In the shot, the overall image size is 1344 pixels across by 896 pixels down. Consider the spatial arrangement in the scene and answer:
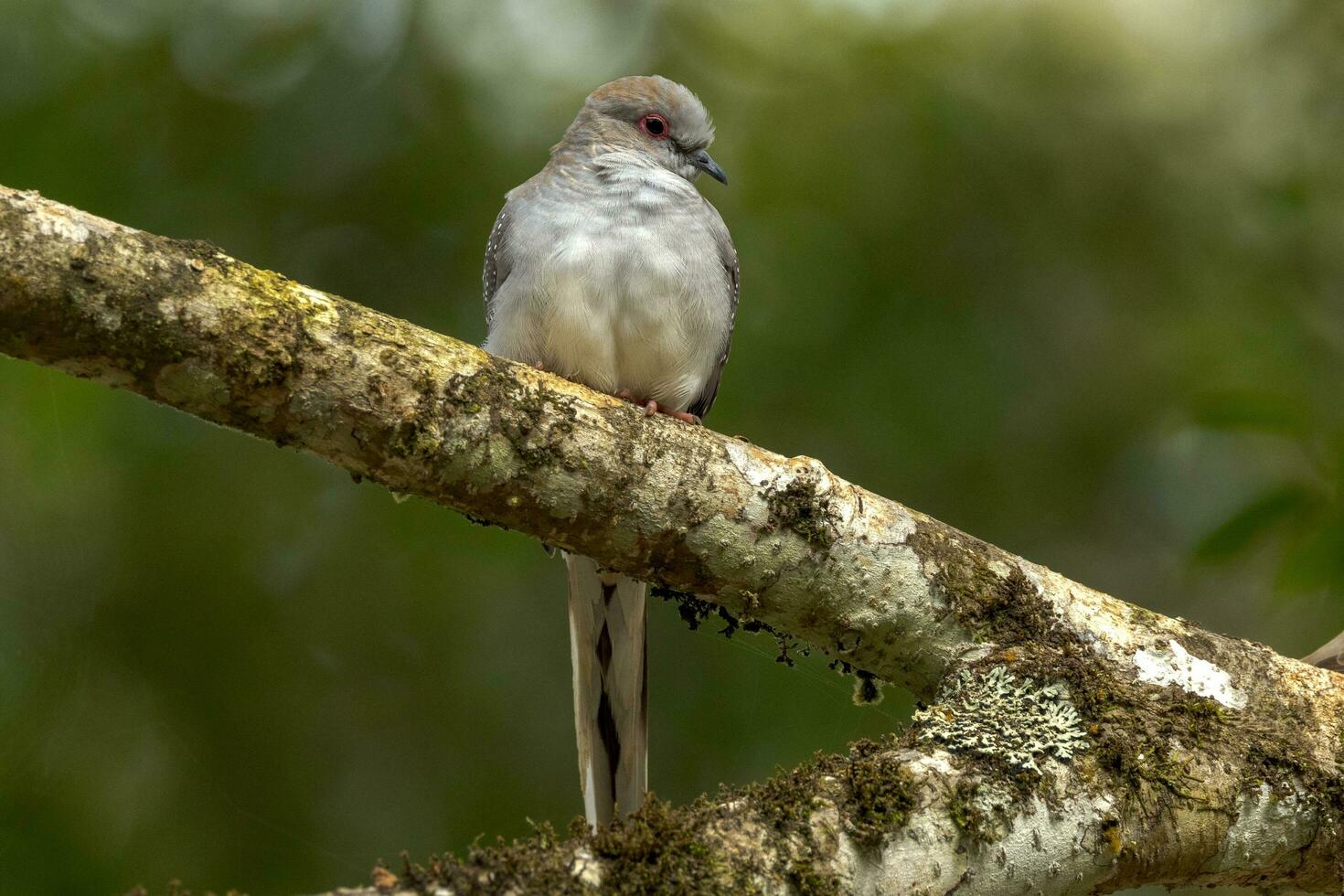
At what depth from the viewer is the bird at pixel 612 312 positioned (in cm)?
407

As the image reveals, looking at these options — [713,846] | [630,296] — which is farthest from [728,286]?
[713,846]

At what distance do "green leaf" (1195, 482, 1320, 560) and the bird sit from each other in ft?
4.99

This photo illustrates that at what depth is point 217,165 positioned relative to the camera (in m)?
5.64

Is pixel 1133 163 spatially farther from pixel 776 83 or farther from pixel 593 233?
pixel 593 233

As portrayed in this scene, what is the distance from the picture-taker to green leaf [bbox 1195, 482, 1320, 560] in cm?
339

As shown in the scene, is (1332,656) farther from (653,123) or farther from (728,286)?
(653,123)

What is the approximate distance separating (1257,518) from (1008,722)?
1084 millimetres

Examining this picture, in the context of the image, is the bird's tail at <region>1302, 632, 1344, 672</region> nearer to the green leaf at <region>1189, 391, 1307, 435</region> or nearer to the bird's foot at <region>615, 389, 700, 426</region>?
the green leaf at <region>1189, 391, 1307, 435</region>

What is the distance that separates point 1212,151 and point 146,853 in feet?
18.8

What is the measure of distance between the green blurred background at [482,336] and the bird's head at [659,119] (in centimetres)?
57

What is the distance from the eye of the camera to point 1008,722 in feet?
9.39

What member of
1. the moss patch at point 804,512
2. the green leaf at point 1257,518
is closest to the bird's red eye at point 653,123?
the moss patch at point 804,512

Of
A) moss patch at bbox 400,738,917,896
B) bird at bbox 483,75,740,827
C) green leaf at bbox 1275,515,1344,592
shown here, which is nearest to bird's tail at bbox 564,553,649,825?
bird at bbox 483,75,740,827

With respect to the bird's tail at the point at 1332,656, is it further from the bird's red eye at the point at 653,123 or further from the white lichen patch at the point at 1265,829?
the bird's red eye at the point at 653,123
